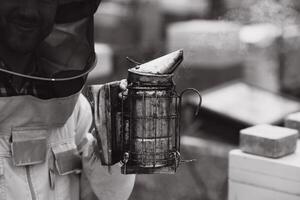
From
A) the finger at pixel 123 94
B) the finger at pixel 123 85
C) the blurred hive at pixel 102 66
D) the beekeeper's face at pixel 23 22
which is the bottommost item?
the blurred hive at pixel 102 66

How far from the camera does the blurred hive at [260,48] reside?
360 inches

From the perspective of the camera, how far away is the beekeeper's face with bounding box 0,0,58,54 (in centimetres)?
198

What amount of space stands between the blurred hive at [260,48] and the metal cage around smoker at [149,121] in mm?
6851

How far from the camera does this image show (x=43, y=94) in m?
2.14

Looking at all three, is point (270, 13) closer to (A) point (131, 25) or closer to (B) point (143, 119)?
(A) point (131, 25)

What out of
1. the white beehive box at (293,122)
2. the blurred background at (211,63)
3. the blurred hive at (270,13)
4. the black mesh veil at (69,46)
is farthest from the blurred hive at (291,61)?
the black mesh veil at (69,46)

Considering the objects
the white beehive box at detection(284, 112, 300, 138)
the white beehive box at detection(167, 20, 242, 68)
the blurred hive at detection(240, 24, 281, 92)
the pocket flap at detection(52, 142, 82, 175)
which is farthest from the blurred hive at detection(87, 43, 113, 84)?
the pocket flap at detection(52, 142, 82, 175)

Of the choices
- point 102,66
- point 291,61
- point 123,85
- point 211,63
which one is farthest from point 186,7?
point 123,85

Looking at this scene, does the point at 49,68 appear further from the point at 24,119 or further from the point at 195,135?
the point at 195,135

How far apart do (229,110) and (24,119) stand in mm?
2421

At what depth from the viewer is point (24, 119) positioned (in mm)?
2150

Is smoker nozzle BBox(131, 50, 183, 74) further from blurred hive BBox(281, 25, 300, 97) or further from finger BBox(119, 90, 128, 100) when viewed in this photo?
blurred hive BBox(281, 25, 300, 97)

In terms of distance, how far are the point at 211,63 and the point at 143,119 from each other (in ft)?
21.5

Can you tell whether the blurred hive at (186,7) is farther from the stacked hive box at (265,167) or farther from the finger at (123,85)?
the finger at (123,85)
